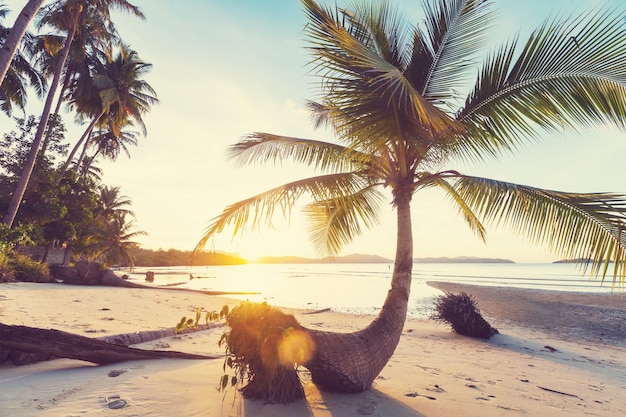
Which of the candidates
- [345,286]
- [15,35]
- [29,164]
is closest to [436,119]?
[15,35]

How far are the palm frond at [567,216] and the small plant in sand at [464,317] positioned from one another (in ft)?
16.6

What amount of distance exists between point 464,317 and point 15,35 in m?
15.1

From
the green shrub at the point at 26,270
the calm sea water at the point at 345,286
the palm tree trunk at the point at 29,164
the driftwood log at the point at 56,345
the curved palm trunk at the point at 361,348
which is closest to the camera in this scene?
the curved palm trunk at the point at 361,348

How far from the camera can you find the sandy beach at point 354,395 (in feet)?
9.41

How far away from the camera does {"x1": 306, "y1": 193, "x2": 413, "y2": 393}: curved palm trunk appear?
3254mm

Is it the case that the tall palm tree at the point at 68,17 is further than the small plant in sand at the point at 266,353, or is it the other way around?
the tall palm tree at the point at 68,17

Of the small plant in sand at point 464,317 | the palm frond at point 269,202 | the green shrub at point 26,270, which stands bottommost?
the green shrub at point 26,270

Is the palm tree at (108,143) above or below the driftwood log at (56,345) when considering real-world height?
above

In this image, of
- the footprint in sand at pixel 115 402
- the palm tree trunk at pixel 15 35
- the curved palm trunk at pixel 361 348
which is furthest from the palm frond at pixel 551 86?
the palm tree trunk at pixel 15 35

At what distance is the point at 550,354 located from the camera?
7133 mm

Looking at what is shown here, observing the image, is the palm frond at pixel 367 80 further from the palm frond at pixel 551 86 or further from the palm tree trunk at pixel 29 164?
the palm tree trunk at pixel 29 164

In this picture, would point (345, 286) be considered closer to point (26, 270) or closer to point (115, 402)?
point (26, 270)

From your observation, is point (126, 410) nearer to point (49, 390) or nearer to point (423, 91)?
point (49, 390)

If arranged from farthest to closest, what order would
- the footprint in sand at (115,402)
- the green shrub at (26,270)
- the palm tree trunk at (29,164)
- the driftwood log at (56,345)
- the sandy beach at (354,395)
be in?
the green shrub at (26,270) < the palm tree trunk at (29,164) < the driftwood log at (56,345) < the sandy beach at (354,395) < the footprint in sand at (115,402)
